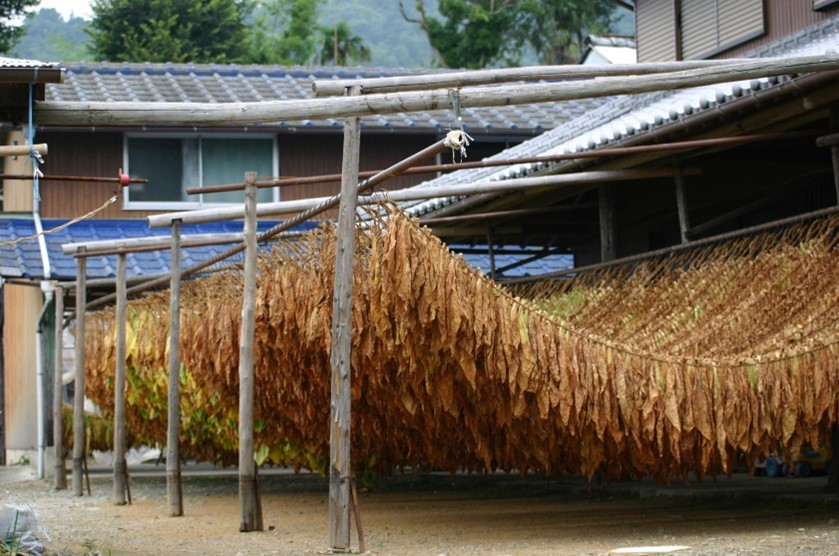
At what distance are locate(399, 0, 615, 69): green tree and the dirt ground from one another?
20636mm

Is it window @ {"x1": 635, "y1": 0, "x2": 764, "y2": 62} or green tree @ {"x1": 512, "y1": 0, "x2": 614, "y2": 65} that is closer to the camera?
window @ {"x1": 635, "y1": 0, "x2": 764, "y2": 62}

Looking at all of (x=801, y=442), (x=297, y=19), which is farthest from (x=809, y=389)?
(x=297, y=19)

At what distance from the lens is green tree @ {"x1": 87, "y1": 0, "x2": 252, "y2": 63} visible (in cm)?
3150

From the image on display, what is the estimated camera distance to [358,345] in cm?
911

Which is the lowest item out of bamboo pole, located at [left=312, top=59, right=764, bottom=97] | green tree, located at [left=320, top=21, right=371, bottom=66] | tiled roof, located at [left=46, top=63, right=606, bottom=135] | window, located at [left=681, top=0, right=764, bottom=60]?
bamboo pole, located at [left=312, top=59, right=764, bottom=97]

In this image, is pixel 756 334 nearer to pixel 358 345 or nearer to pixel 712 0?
pixel 358 345

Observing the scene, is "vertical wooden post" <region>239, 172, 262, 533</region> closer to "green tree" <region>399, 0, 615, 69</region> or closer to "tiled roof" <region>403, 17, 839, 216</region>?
"tiled roof" <region>403, 17, 839, 216</region>

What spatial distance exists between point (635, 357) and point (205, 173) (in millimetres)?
13885

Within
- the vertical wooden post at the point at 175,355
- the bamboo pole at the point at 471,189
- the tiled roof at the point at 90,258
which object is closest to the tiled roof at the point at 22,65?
the bamboo pole at the point at 471,189

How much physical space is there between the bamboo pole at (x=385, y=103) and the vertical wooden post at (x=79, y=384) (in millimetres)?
7572

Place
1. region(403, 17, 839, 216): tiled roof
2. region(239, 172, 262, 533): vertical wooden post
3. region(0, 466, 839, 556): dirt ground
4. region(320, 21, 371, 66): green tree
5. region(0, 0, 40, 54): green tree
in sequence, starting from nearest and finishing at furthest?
region(0, 466, 839, 556): dirt ground
region(239, 172, 262, 533): vertical wooden post
region(403, 17, 839, 216): tiled roof
region(0, 0, 40, 54): green tree
region(320, 21, 371, 66): green tree

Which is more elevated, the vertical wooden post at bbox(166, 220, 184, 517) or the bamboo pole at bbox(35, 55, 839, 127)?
the bamboo pole at bbox(35, 55, 839, 127)

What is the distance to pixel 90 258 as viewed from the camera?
18734 millimetres

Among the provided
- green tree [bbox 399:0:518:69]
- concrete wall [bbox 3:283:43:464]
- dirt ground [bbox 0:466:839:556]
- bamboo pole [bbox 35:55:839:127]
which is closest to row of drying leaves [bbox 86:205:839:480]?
dirt ground [bbox 0:466:839:556]
